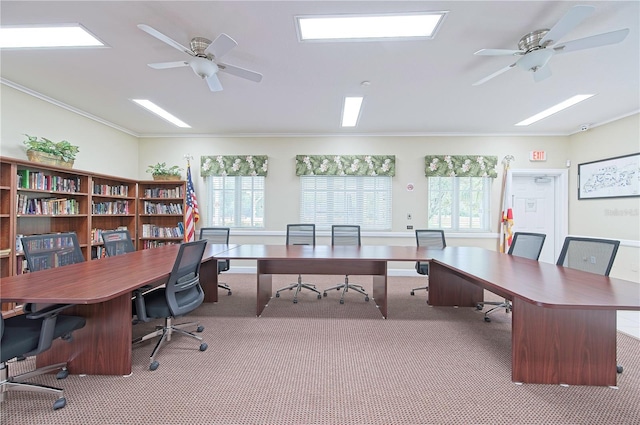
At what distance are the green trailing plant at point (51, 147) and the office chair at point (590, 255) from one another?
5895mm

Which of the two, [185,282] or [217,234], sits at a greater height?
[217,234]

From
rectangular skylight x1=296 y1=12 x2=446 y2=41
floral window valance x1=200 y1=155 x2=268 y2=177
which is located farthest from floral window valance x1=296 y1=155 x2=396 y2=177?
rectangular skylight x1=296 y1=12 x2=446 y2=41

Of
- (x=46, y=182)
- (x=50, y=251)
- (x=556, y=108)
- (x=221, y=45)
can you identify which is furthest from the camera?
(x=556, y=108)

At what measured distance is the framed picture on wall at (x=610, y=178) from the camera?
3820 mm

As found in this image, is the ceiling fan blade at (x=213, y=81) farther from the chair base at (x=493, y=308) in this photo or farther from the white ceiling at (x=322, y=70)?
the chair base at (x=493, y=308)

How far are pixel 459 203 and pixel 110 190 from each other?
618 centimetres

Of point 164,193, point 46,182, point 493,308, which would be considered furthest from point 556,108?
point 46,182

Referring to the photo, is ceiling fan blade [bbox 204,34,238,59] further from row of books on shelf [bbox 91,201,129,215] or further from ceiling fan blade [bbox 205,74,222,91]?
row of books on shelf [bbox 91,201,129,215]

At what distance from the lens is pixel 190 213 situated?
4801 mm

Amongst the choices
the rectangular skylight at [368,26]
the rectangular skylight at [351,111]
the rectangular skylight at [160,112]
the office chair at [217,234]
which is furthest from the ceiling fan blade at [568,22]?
the rectangular skylight at [160,112]

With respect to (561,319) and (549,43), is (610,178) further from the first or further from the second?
(561,319)

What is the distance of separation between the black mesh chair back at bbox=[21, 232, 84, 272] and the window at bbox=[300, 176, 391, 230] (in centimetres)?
332

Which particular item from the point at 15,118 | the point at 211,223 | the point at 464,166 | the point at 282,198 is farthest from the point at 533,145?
the point at 15,118

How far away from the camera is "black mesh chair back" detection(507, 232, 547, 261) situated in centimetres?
297
